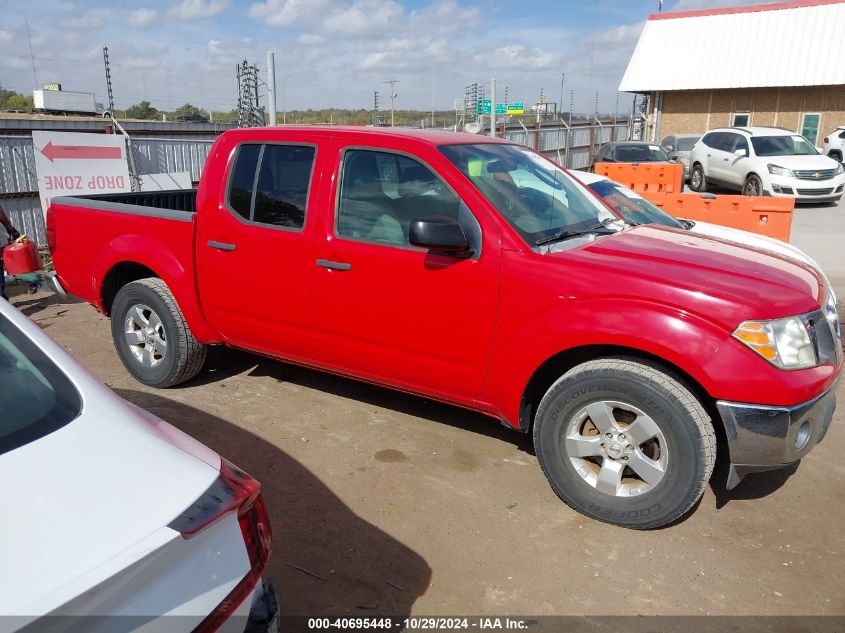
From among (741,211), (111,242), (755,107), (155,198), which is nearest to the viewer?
(111,242)

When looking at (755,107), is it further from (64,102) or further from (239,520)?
(64,102)

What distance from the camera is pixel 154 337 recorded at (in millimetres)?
5012

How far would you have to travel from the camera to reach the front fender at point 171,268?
15.3ft

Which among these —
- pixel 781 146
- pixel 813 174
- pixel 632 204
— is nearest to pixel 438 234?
pixel 632 204

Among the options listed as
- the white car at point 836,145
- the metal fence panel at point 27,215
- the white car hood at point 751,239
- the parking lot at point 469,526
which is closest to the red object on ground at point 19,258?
the metal fence panel at point 27,215

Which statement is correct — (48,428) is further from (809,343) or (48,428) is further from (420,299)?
(809,343)

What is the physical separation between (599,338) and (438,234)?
95 cm

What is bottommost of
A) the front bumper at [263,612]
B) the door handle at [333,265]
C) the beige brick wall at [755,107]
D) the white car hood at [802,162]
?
the front bumper at [263,612]

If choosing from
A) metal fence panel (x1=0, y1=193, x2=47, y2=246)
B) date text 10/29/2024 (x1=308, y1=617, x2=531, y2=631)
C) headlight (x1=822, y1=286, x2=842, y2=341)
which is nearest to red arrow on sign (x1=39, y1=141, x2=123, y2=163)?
metal fence panel (x1=0, y1=193, x2=47, y2=246)

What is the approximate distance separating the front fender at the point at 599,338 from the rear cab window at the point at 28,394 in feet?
7.09

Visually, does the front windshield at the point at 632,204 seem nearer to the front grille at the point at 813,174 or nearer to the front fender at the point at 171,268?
the front fender at the point at 171,268

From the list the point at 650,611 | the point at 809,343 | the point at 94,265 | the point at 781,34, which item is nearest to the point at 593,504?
the point at 650,611

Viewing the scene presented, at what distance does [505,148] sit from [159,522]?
3413 mm

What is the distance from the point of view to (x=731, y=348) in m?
2.97
